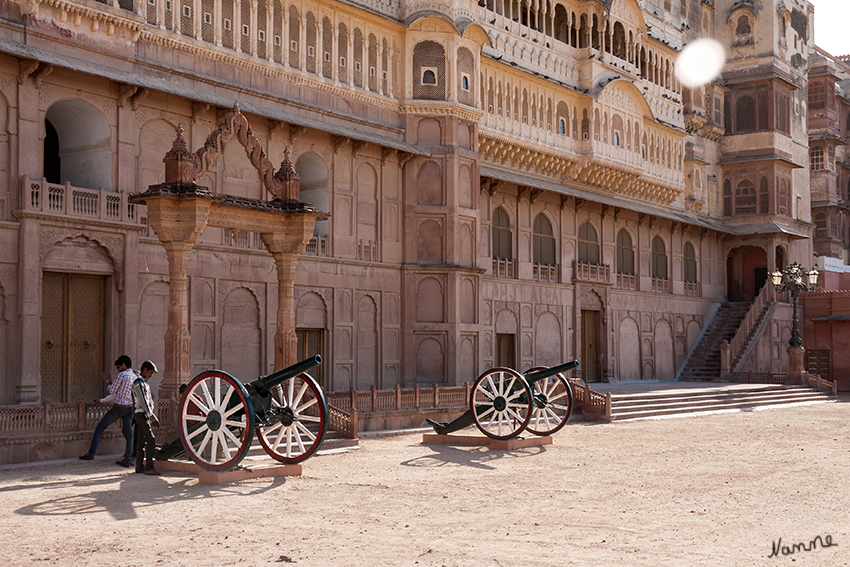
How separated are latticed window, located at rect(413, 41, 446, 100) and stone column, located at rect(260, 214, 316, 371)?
954 cm

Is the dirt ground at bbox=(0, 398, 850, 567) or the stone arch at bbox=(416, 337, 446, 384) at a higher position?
the stone arch at bbox=(416, 337, 446, 384)

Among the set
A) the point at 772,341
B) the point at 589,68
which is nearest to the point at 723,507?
the point at 589,68

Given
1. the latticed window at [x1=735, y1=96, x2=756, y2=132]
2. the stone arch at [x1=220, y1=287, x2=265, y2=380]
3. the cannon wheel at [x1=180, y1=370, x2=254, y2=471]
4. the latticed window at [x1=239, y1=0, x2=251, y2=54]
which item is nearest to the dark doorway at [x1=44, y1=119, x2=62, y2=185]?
the stone arch at [x1=220, y1=287, x2=265, y2=380]

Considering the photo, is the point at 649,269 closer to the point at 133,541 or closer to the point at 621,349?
the point at 621,349

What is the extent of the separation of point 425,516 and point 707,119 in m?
33.2

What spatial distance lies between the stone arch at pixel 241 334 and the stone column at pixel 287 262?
14.4 feet

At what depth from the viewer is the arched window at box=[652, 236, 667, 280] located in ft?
121

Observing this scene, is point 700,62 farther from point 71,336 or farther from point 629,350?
point 71,336

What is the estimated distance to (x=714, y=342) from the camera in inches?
1491

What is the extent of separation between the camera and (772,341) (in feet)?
123

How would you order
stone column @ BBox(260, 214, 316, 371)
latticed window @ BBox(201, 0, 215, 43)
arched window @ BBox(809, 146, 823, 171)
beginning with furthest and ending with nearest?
1. arched window @ BBox(809, 146, 823, 171)
2. latticed window @ BBox(201, 0, 215, 43)
3. stone column @ BBox(260, 214, 316, 371)

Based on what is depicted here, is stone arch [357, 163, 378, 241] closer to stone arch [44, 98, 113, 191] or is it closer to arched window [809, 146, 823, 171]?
stone arch [44, 98, 113, 191]

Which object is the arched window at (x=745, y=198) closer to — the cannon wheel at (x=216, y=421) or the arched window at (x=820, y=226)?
the arched window at (x=820, y=226)

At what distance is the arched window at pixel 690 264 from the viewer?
38.9 meters
